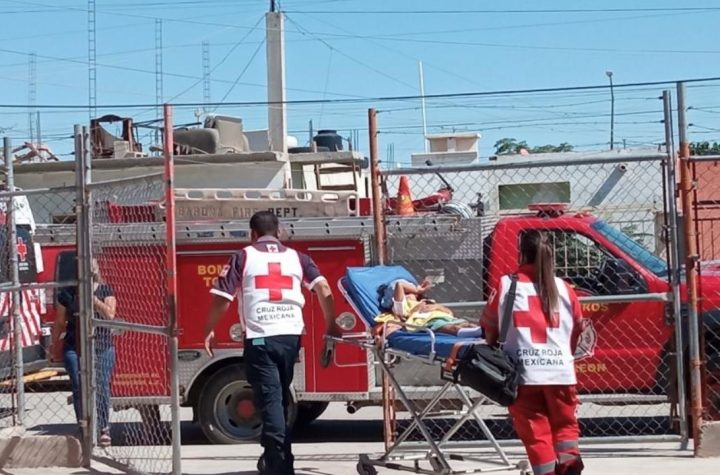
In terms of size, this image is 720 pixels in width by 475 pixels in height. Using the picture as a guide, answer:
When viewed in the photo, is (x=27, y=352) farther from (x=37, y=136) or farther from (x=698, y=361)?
(x=37, y=136)

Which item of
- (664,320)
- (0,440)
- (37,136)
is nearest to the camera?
(0,440)

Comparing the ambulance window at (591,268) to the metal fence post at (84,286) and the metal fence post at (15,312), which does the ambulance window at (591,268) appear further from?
the metal fence post at (15,312)

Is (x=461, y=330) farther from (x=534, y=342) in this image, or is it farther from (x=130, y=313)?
(x=130, y=313)

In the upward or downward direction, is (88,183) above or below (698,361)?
above

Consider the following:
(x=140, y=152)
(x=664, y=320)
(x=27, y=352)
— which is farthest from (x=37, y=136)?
(x=664, y=320)

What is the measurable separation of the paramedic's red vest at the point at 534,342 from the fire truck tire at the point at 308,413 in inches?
199

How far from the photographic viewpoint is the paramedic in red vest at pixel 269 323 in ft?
25.8

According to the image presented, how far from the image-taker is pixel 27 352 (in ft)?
41.5

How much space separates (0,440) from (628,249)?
5.43 m

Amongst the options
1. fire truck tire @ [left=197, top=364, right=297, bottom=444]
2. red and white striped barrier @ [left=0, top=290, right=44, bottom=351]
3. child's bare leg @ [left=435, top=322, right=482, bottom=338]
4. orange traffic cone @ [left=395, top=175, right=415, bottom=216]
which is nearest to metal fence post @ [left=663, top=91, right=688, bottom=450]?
child's bare leg @ [left=435, top=322, right=482, bottom=338]

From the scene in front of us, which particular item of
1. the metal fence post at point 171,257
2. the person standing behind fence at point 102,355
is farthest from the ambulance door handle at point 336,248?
the metal fence post at point 171,257

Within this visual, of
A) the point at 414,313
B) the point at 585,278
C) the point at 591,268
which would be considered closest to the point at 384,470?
the point at 414,313

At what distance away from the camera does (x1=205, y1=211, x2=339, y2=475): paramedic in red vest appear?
7867 mm

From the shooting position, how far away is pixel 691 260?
8406mm
